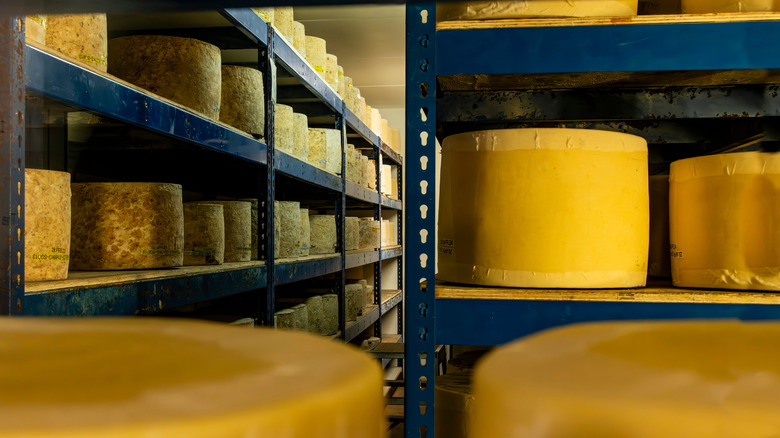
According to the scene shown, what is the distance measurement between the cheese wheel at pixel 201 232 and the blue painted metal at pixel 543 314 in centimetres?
132

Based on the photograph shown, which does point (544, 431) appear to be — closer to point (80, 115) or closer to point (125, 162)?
point (80, 115)

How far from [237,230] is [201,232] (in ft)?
1.03

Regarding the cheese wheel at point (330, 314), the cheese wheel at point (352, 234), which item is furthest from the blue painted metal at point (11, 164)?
the cheese wheel at point (352, 234)

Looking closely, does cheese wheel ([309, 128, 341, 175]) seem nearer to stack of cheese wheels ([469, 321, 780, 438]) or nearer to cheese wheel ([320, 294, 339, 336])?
cheese wheel ([320, 294, 339, 336])

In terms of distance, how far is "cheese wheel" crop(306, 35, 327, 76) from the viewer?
11.6 ft

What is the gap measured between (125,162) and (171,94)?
0.86 metres

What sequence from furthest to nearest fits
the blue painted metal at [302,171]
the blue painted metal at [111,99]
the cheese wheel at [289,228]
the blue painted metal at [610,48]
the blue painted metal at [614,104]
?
1. the cheese wheel at [289,228]
2. the blue painted metal at [302,171]
3. the blue painted metal at [614,104]
4. the blue painted metal at [111,99]
5. the blue painted metal at [610,48]

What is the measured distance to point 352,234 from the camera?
4.72m

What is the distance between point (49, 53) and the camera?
4.16 ft

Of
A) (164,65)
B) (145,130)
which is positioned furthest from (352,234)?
(164,65)

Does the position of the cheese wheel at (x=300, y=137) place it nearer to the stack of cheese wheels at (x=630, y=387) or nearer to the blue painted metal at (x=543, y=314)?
the blue painted metal at (x=543, y=314)

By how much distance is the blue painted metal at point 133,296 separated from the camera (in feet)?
4.19

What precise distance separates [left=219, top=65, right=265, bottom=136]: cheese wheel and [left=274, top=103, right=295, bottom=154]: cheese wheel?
308 millimetres

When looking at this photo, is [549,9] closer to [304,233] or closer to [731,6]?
[731,6]
